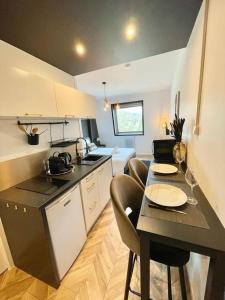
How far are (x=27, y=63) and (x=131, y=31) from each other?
48.6 inches

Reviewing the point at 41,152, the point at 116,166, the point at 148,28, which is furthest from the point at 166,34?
the point at 116,166

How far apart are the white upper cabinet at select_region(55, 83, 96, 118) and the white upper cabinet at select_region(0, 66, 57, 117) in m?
0.11

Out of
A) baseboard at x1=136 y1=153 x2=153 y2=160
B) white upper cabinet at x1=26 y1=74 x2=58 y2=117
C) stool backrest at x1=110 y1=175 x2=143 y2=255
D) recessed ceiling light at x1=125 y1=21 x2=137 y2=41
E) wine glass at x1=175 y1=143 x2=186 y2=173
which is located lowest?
baseboard at x1=136 y1=153 x2=153 y2=160

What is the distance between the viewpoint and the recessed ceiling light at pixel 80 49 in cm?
154

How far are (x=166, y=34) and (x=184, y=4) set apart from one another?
0.39 meters

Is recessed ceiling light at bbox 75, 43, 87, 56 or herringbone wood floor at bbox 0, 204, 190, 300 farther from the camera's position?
recessed ceiling light at bbox 75, 43, 87, 56

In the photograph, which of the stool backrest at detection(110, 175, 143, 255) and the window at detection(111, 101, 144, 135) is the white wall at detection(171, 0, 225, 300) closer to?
the stool backrest at detection(110, 175, 143, 255)

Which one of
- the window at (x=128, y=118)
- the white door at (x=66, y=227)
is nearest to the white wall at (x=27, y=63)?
the white door at (x=66, y=227)

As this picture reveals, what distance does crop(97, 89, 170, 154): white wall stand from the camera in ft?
15.8

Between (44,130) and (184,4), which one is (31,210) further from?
(184,4)

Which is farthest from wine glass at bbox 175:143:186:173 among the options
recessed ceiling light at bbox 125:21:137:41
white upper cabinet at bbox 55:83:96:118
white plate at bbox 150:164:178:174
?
white upper cabinet at bbox 55:83:96:118

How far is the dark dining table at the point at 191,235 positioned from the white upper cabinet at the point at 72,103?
4.95 ft

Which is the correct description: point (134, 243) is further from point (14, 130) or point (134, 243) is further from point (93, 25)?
point (93, 25)

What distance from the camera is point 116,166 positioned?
3.37 m
